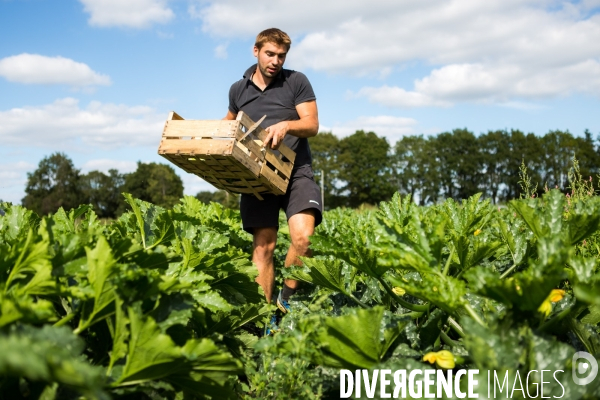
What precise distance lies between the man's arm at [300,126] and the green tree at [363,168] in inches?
2992

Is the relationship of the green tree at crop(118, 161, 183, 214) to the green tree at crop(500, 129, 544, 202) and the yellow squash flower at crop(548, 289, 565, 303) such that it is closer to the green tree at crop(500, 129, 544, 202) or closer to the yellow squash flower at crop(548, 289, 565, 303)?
the green tree at crop(500, 129, 544, 202)

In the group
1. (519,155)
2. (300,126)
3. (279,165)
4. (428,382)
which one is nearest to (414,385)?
(428,382)

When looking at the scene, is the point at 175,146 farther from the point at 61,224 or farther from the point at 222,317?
Answer: the point at 222,317

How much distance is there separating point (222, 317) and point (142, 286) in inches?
42.8

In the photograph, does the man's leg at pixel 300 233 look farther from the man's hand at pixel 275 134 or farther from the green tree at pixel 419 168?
the green tree at pixel 419 168

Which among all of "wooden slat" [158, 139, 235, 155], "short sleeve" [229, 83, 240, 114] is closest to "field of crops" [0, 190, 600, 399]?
"wooden slat" [158, 139, 235, 155]

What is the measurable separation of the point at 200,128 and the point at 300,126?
0.84 metres

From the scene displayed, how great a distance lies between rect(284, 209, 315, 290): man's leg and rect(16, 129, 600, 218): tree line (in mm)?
68162

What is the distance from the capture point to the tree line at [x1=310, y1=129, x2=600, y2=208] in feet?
263

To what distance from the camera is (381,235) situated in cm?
234

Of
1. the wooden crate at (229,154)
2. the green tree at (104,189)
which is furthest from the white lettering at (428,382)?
the green tree at (104,189)

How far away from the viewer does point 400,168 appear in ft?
287

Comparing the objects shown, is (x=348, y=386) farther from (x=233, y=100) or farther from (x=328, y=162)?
(x=328, y=162)

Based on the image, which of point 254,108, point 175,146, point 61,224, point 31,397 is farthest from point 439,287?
point 254,108
